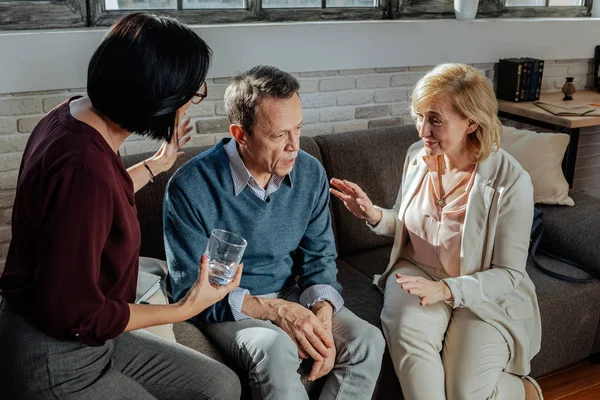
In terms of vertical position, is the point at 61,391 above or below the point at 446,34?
below

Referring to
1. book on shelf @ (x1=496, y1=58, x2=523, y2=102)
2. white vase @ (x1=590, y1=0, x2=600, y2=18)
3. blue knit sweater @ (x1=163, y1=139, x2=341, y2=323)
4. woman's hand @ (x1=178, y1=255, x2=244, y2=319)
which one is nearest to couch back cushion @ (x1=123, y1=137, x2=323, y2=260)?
blue knit sweater @ (x1=163, y1=139, x2=341, y2=323)

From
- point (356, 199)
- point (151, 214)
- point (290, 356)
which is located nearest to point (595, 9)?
point (356, 199)

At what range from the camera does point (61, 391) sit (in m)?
1.35

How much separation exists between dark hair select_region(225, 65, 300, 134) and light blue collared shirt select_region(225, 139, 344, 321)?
11cm

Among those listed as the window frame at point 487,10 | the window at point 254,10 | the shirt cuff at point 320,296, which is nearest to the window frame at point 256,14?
the window at point 254,10

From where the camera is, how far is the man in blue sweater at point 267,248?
1.80 meters

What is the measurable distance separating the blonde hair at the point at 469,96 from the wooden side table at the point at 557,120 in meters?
1.15

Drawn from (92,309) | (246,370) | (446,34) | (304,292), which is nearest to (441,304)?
(304,292)

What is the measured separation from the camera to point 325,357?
1.82 metres

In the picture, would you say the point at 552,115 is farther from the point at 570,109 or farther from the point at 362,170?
the point at 362,170

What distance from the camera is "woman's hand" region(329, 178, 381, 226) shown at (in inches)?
83.5

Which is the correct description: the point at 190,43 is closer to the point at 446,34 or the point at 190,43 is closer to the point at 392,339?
the point at 392,339

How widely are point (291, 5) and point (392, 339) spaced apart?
1677 mm

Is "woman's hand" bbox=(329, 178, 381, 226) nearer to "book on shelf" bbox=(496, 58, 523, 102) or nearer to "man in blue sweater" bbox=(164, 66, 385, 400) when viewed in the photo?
"man in blue sweater" bbox=(164, 66, 385, 400)
